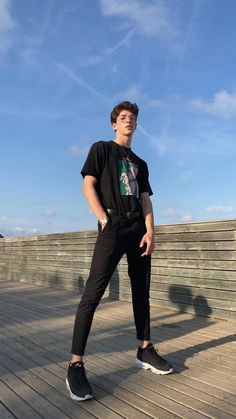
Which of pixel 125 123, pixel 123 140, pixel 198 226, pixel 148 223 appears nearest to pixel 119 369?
pixel 148 223

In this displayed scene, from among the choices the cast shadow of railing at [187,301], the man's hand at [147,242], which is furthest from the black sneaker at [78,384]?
the cast shadow of railing at [187,301]

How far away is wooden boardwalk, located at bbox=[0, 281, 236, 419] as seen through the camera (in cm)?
286

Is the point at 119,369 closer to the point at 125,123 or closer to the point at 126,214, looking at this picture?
the point at 126,214

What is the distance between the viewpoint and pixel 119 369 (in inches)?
146

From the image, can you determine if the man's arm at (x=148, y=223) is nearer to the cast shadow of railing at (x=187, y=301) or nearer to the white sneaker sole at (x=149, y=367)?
the white sneaker sole at (x=149, y=367)

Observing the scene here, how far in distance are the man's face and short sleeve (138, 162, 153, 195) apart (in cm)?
32

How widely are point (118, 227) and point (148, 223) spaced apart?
0.37m

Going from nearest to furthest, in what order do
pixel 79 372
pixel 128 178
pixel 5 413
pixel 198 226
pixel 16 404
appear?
pixel 5 413
pixel 16 404
pixel 79 372
pixel 128 178
pixel 198 226

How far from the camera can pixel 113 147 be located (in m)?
3.49

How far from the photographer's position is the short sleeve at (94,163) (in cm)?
332

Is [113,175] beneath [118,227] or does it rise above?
above

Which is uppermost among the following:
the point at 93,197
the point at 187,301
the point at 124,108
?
the point at 124,108

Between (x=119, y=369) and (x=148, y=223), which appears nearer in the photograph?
(x=148, y=223)

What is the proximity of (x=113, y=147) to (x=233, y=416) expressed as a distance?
6.67 ft
